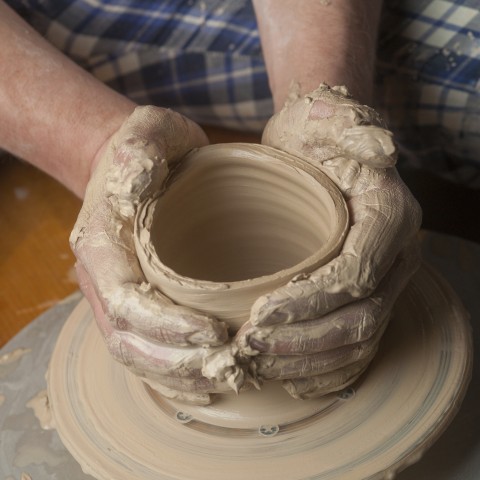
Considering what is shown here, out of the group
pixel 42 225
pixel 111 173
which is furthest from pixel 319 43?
pixel 42 225

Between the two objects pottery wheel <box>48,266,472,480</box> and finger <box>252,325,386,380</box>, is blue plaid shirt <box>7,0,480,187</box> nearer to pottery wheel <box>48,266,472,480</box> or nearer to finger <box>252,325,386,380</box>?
pottery wheel <box>48,266,472,480</box>

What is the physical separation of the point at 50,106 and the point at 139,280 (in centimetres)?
65

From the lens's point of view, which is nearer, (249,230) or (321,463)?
(321,463)

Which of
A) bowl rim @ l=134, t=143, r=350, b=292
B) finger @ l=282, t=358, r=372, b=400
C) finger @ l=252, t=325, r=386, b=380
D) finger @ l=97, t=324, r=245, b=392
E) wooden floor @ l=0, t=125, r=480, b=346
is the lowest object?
wooden floor @ l=0, t=125, r=480, b=346

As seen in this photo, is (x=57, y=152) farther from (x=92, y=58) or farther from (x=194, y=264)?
(x=92, y=58)

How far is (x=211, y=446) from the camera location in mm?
1164

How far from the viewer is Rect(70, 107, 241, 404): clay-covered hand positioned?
1.04 meters

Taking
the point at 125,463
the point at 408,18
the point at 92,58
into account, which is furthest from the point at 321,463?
the point at 92,58

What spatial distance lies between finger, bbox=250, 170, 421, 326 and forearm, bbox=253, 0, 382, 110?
0.45 meters

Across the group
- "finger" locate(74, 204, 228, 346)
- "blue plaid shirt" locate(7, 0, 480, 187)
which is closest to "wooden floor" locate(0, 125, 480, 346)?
"blue plaid shirt" locate(7, 0, 480, 187)

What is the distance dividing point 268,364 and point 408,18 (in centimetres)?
120

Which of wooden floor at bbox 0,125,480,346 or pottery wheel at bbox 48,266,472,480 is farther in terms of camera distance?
wooden floor at bbox 0,125,480,346

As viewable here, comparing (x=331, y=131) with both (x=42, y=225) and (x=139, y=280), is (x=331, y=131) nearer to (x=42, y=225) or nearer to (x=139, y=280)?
(x=139, y=280)

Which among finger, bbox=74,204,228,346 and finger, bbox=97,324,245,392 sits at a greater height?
finger, bbox=74,204,228,346
